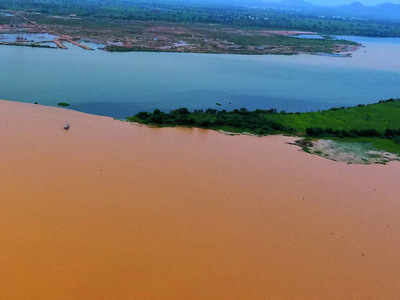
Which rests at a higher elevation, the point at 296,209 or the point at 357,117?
the point at 357,117

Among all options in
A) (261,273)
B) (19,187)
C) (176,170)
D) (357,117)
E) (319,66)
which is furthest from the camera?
(319,66)

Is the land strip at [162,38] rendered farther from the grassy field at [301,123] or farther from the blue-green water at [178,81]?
the grassy field at [301,123]

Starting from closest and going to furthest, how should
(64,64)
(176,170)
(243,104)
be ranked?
(176,170)
(243,104)
(64,64)

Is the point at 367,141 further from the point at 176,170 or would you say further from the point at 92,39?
the point at 92,39

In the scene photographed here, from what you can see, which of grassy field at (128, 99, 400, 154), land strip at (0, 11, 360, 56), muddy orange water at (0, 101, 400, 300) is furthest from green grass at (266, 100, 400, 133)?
land strip at (0, 11, 360, 56)

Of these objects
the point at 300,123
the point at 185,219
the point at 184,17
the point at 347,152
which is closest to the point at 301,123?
the point at 300,123

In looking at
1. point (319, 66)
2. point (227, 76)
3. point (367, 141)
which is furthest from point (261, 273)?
point (319, 66)

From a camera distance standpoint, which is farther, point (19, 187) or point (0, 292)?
point (19, 187)
